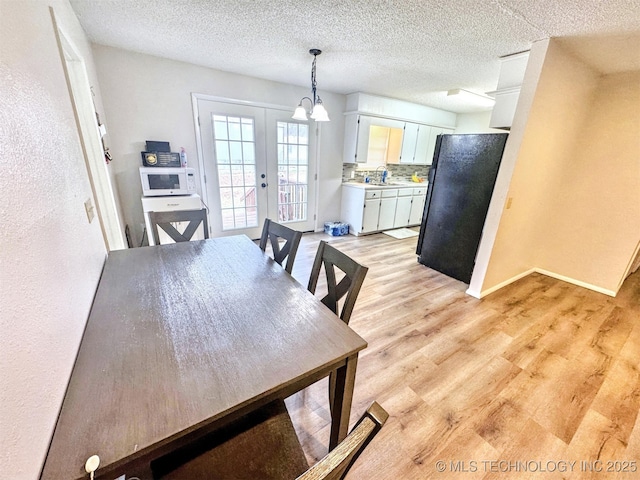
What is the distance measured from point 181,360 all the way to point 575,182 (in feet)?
13.9

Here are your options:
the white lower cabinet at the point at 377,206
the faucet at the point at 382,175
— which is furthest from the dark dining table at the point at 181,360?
the faucet at the point at 382,175

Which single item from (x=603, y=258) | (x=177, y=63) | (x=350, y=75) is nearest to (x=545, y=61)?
(x=350, y=75)

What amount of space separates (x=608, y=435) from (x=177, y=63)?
15.7ft

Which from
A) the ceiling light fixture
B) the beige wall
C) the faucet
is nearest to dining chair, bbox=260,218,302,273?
the beige wall

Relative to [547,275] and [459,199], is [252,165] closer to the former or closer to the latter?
Result: [459,199]

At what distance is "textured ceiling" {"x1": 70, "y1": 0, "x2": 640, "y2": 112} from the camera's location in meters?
1.74

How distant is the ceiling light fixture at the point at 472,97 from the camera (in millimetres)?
3821

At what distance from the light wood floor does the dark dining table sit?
60 centimetres

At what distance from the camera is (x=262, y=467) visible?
81cm

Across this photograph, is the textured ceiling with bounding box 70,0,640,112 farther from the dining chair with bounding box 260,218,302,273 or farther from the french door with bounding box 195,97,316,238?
the dining chair with bounding box 260,218,302,273

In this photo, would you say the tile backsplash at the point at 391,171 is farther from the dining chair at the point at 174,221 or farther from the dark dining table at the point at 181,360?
the dark dining table at the point at 181,360

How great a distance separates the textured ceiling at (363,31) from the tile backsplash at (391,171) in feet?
6.31

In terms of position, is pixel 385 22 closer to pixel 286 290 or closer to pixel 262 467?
pixel 286 290

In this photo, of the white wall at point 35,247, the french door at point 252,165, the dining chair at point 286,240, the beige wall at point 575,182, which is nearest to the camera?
the white wall at point 35,247
